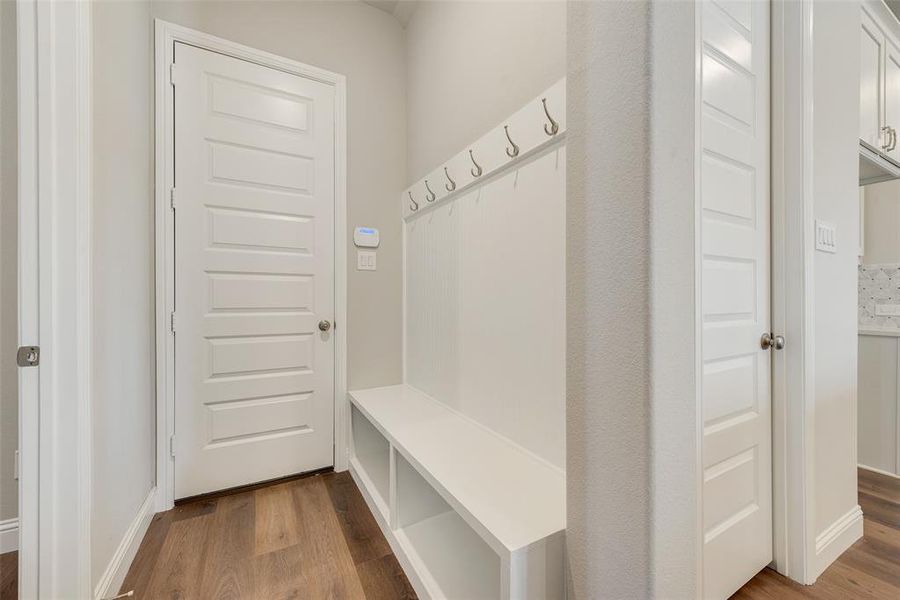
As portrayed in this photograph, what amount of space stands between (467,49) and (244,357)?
1.95 m

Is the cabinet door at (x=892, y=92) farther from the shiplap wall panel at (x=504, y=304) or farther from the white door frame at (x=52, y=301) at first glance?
the white door frame at (x=52, y=301)

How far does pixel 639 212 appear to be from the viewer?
0.71m

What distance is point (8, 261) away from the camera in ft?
4.71

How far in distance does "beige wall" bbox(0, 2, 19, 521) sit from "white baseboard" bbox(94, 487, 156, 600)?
45 centimetres

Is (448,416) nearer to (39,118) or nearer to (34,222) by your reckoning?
(34,222)

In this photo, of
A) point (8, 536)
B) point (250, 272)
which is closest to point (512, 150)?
point (250, 272)

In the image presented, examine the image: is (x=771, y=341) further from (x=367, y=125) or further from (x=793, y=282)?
(x=367, y=125)

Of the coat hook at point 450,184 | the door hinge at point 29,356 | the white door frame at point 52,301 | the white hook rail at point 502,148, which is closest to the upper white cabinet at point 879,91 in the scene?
the white hook rail at point 502,148

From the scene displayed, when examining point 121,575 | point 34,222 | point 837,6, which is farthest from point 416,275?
point 837,6

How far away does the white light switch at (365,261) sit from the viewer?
2.29 meters

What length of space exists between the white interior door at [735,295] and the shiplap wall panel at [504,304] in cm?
42

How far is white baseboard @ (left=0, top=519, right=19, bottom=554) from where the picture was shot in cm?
147

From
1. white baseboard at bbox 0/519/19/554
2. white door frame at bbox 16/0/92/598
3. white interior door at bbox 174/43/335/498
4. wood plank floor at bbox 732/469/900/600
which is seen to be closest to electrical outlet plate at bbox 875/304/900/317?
wood plank floor at bbox 732/469/900/600

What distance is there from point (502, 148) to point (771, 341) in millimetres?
1183
